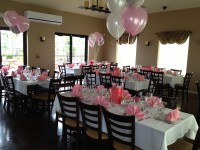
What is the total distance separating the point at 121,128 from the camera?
2.10m

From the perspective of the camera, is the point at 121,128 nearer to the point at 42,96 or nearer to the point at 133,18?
the point at 133,18

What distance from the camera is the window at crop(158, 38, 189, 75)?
25.9 ft

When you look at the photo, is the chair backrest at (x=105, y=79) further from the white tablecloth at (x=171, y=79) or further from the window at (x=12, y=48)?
the window at (x=12, y=48)

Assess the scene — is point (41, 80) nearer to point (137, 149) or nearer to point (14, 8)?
point (137, 149)

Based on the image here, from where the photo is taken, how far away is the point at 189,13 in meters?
7.47

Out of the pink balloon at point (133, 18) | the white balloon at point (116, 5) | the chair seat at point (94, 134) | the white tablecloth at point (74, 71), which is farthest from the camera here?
the white tablecloth at point (74, 71)

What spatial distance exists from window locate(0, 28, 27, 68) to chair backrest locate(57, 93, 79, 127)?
534 cm

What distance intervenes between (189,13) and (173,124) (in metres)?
6.62

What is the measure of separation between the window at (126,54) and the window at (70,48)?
5.85ft

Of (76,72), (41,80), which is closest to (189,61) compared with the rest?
(76,72)

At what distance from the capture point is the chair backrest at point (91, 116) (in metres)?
2.38

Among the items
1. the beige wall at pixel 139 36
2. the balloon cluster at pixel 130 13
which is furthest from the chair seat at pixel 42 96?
the beige wall at pixel 139 36

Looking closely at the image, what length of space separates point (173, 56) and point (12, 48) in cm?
666

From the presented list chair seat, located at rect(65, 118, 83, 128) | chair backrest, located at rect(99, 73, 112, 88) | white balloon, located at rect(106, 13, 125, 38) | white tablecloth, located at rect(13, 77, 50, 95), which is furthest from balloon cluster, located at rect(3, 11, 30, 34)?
chair seat, located at rect(65, 118, 83, 128)
